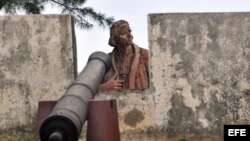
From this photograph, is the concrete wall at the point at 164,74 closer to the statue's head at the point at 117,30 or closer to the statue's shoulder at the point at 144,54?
the statue's shoulder at the point at 144,54

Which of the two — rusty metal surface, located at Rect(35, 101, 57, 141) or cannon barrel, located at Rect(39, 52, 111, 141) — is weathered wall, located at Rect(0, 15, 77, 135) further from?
rusty metal surface, located at Rect(35, 101, 57, 141)

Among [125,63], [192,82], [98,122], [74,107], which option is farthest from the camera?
[125,63]

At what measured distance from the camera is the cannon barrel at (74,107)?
193 inches

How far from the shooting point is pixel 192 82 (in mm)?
7492

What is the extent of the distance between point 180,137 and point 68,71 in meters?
1.37

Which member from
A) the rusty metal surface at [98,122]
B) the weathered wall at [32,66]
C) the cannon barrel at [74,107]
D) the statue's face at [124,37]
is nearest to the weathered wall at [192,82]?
the statue's face at [124,37]

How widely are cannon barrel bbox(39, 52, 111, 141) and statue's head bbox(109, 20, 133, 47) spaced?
162 centimetres

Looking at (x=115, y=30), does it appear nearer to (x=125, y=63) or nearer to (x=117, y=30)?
(x=117, y=30)

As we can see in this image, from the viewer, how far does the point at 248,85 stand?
296 inches

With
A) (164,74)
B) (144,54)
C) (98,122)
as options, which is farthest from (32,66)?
(98,122)

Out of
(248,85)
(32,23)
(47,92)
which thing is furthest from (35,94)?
(248,85)

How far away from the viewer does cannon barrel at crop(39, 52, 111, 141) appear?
491cm

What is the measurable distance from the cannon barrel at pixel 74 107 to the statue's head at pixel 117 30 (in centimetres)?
162

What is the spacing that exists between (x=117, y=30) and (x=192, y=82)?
101 cm
